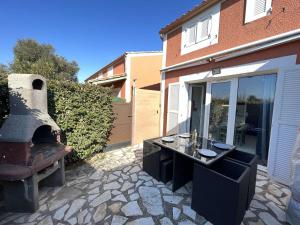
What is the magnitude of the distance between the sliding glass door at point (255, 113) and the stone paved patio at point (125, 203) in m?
0.90

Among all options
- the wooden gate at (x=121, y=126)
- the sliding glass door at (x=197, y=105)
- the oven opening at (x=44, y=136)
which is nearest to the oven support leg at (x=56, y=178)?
the oven opening at (x=44, y=136)

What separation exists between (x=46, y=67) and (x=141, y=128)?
12.5 meters

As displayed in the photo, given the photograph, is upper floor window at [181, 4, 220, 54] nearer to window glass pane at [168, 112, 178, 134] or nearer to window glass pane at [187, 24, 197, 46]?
window glass pane at [187, 24, 197, 46]

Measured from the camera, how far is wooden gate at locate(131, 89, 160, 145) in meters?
6.24

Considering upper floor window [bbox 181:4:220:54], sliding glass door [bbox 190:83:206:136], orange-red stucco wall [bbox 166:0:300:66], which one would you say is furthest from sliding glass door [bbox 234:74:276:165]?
upper floor window [bbox 181:4:220:54]

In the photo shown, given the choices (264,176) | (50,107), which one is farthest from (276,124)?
(50,107)

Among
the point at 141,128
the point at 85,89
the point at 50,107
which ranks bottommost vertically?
the point at 141,128

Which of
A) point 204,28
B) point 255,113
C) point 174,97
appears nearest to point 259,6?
point 204,28

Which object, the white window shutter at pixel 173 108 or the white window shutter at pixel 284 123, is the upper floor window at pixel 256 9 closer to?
the white window shutter at pixel 284 123

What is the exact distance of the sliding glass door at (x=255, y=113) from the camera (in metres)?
3.96

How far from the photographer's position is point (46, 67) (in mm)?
13625

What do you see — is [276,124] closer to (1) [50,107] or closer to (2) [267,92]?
(2) [267,92]

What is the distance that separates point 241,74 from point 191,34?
2631 millimetres

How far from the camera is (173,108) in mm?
6594
